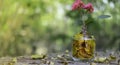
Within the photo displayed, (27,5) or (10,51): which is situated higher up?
(27,5)

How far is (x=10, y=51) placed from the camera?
6.15 metres

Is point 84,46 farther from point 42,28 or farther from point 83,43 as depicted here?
point 42,28

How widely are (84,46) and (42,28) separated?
459 cm

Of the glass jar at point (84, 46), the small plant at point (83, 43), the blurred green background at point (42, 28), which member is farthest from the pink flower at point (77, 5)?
the blurred green background at point (42, 28)

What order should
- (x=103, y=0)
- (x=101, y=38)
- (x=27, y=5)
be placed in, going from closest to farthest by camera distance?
(x=103, y=0), (x=101, y=38), (x=27, y=5)

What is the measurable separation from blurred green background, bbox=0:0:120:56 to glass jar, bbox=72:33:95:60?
3170 millimetres

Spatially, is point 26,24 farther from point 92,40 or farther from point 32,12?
point 92,40

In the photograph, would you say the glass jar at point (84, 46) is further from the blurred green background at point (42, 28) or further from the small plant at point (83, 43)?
the blurred green background at point (42, 28)

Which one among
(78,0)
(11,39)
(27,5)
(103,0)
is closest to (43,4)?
(27,5)

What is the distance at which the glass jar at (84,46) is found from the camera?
87.1 inches

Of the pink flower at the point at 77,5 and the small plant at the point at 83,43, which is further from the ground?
the pink flower at the point at 77,5

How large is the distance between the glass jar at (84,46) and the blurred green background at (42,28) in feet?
10.4

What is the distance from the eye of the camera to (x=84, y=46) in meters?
2.22

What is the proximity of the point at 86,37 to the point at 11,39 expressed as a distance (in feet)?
13.4
